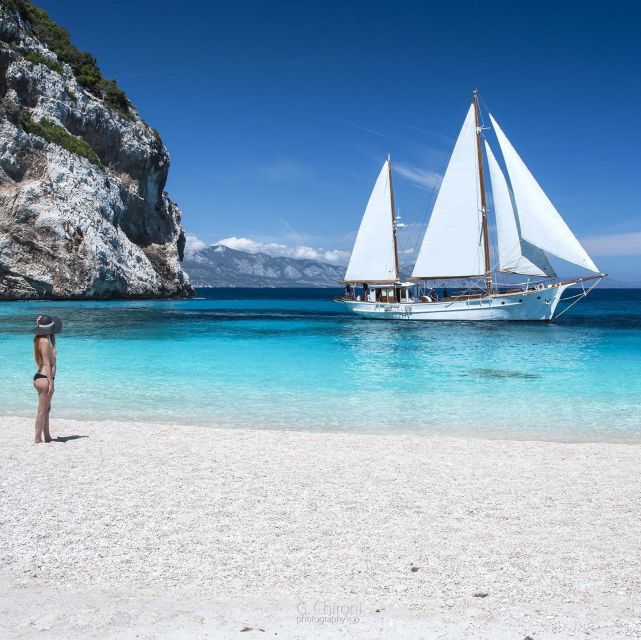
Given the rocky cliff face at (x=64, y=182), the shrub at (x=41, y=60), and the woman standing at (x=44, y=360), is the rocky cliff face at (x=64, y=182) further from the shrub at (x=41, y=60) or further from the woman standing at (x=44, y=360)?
the woman standing at (x=44, y=360)

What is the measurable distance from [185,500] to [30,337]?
25647 millimetres

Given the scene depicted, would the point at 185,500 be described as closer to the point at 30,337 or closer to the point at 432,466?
the point at 432,466

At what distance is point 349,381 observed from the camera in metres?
18.4

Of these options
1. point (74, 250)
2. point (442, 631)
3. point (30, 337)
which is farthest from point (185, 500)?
point (74, 250)

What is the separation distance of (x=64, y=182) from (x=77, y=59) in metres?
27.0

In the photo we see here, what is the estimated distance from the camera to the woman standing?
30.4 ft

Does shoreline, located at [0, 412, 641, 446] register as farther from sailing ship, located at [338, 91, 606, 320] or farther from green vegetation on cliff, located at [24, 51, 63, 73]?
green vegetation on cliff, located at [24, 51, 63, 73]

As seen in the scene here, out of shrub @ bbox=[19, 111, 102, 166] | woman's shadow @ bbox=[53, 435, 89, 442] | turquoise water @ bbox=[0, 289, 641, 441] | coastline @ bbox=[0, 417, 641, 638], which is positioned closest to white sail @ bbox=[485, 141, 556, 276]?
turquoise water @ bbox=[0, 289, 641, 441]

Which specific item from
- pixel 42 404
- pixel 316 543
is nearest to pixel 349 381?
pixel 42 404

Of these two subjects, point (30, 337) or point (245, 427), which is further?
point (30, 337)

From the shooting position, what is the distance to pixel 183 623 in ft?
14.3

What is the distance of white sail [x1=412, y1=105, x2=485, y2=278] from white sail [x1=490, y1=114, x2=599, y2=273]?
319 centimetres

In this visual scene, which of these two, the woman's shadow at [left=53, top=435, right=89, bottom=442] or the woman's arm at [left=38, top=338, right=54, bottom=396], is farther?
the woman's shadow at [left=53, top=435, right=89, bottom=442]

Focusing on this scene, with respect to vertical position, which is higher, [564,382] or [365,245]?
[365,245]
